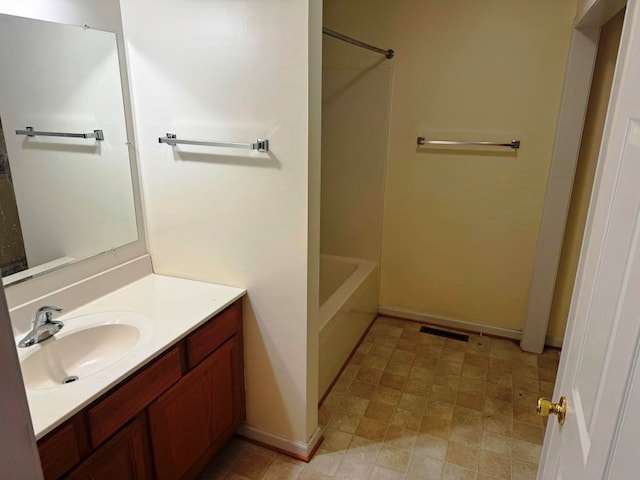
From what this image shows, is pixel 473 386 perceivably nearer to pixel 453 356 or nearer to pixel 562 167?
pixel 453 356

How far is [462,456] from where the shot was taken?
6.86 feet

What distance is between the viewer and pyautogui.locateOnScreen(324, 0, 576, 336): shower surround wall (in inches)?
104

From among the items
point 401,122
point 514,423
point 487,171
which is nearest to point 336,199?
point 401,122

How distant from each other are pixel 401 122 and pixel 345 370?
1664 millimetres

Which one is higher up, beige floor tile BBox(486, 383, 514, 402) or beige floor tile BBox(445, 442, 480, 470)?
beige floor tile BBox(486, 383, 514, 402)

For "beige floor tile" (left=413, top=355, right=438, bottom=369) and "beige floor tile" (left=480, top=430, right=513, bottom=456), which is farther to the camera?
"beige floor tile" (left=413, top=355, right=438, bottom=369)

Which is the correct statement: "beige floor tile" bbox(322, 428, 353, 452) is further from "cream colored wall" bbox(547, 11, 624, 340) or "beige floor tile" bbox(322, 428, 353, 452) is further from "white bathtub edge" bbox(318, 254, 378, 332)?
"cream colored wall" bbox(547, 11, 624, 340)

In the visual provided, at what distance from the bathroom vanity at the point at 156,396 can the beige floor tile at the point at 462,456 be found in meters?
Answer: 1.00

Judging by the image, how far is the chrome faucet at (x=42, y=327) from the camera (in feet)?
4.86

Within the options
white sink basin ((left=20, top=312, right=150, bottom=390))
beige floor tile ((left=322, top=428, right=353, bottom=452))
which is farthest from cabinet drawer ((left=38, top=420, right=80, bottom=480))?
beige floor tile ((left=322, top=428, right=353, bottom=452))

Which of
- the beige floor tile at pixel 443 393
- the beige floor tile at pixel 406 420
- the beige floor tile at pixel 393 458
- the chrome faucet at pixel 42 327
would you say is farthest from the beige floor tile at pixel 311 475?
the chrome faucet at pixel 42 327

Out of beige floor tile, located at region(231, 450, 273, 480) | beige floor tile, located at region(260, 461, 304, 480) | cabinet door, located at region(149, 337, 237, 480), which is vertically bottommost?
beige floor tile, located at region(260, 461, 304, 480)

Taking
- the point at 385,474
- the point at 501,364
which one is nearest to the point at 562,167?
the point at 501,364

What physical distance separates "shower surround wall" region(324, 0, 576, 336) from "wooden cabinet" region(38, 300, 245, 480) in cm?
170
